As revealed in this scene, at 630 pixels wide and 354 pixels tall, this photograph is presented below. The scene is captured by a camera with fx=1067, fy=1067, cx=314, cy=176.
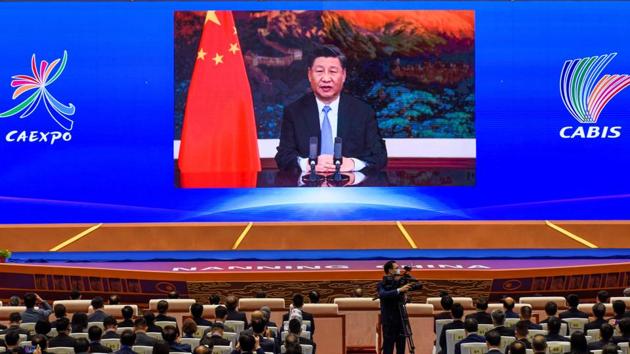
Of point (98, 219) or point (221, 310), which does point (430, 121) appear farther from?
point (221, 310)

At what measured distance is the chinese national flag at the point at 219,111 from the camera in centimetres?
1817

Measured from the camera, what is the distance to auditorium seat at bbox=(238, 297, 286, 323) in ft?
36.4

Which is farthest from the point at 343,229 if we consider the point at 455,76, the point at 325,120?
→ the point at 455,76

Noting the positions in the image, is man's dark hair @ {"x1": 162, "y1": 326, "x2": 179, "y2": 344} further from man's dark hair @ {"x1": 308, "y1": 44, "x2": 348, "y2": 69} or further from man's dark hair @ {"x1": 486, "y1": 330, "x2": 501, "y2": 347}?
man's dark hair @ {"x1": 308, "y1": 44, "x2": 348, "y2": 69}

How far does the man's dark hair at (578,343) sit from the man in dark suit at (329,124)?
10766 mm

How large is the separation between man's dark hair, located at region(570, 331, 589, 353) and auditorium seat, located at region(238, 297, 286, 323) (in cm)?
434

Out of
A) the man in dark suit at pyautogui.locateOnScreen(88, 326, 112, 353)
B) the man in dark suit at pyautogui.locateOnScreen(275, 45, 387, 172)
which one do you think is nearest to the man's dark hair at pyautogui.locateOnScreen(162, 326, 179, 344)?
the man in dark suit at pyautogui.locateOnScreen(88, 326, 112, 353)

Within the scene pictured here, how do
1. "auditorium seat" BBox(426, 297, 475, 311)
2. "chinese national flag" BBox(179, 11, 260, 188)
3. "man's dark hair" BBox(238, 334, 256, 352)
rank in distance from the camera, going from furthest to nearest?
"chinese national flag" BBox(179, 11, 260, 188) < "auditorium seat" BBox(426, 297, 475, 311) < "man's dark hair" BBox(238, 334, 256, 352)

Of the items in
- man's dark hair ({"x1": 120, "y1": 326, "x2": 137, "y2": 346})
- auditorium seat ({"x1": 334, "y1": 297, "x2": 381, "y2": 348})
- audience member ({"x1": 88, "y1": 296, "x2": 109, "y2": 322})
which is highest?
man's dark hair ({"x1": 120, "y1": 326, "x2": 137, "y2": 346})

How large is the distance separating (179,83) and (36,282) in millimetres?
5686

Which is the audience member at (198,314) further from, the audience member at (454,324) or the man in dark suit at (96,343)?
the audience member at (454,324)

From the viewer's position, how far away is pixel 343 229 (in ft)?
58.9

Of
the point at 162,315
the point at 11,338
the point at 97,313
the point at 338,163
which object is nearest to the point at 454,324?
the point at 162,315

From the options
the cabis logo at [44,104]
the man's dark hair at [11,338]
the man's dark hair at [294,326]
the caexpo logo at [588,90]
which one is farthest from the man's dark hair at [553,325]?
the cabis logo at [44,104]
